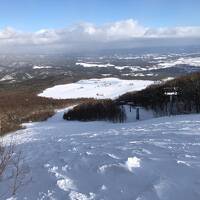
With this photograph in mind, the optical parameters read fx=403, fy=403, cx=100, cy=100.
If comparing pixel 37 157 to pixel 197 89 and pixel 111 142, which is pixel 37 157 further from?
pixel 197 89

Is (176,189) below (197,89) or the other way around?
the other way around

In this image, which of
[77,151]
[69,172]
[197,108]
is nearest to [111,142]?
Result: [77,151]

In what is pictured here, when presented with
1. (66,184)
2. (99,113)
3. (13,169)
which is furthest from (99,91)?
(66,184)

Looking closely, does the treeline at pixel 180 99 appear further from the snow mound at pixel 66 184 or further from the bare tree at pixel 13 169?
the snow mound at pixel 66 184

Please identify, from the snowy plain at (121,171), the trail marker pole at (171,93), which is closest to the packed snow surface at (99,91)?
the trail marker pole at (171,93)

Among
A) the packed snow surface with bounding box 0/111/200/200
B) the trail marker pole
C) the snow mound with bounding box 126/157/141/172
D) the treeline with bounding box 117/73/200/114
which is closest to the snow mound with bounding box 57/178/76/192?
the packed snow surface with bounding box 0/111/200/200

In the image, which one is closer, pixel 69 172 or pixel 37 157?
pixel 69 172

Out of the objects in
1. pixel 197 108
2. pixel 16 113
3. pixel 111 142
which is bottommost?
pixel 16 113
